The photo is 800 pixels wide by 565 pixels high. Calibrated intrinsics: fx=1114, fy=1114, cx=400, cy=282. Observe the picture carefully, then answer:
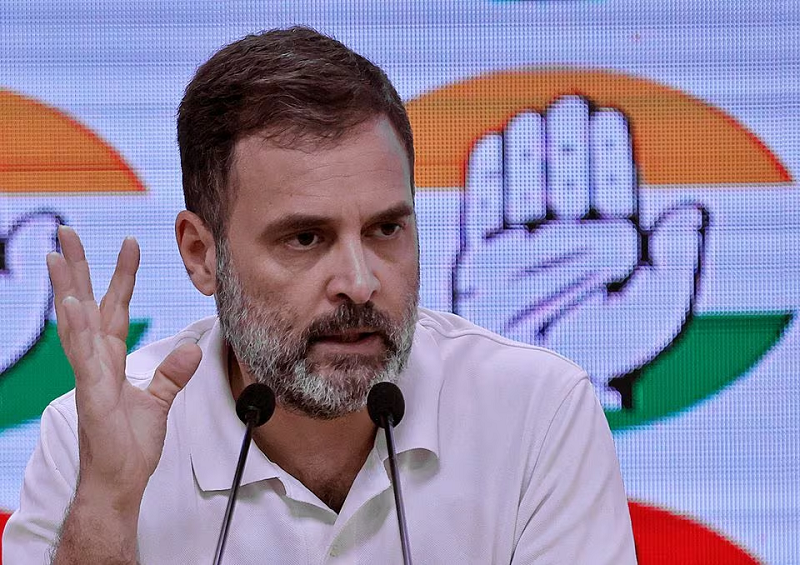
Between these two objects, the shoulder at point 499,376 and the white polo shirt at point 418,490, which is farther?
the shoulder at point 499,376

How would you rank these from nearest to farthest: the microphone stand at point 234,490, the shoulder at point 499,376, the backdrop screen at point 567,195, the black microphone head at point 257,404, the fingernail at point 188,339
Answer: the microphone stand at point 234,490, the black microphone head at point 257,404, the shoulder at point 499,376, the fingernail at point 188,339, the backdrop screen at point 567,195

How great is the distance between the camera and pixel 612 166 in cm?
286

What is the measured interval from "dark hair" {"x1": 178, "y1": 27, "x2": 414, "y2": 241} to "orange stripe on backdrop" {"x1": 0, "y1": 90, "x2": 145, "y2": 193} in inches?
35.3

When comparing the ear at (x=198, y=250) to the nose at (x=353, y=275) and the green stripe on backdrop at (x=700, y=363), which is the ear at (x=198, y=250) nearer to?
the nose at (x=353, y=275)

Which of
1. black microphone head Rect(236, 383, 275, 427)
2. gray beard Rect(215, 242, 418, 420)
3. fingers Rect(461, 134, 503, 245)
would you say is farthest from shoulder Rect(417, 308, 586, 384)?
fingers Rect(461, 134, 503, 245)

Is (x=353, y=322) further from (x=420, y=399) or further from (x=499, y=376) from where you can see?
(x=499, y=376)

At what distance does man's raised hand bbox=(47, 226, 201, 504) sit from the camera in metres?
1.71

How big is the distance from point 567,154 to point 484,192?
9.3 inches

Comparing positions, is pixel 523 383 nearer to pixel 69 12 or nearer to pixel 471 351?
pixel 471 351

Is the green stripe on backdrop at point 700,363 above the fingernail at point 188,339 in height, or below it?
below

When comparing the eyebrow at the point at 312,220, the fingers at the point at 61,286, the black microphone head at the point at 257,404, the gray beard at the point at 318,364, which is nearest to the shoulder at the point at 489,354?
the gray beard at the point at 318,364

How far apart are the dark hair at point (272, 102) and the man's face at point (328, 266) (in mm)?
31

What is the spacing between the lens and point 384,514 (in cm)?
192

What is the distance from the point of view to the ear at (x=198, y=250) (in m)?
2.06
